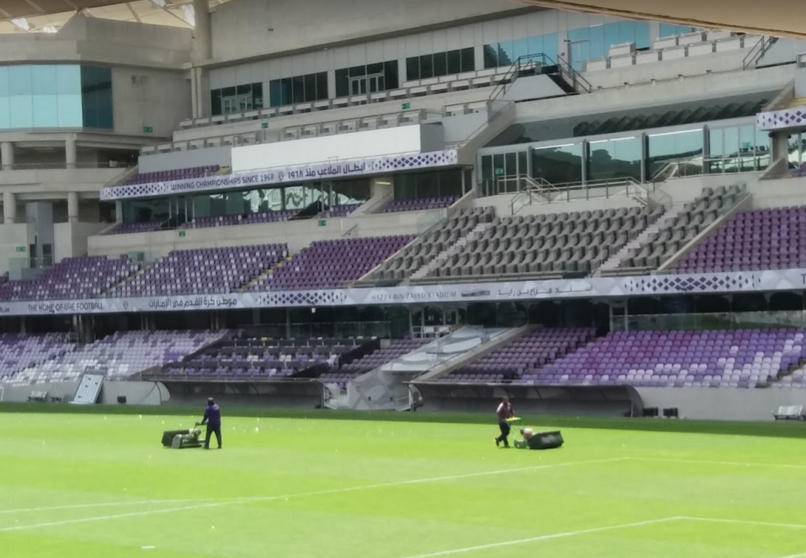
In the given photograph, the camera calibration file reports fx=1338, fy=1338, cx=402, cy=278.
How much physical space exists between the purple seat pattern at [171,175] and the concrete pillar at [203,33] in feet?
28.4

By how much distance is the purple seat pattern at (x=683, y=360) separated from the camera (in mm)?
40969

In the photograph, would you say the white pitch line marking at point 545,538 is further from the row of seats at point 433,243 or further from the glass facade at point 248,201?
the glass facade at point 248,201

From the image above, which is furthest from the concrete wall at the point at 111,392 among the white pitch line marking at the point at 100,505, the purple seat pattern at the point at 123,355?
the white pitch line marking at the point at 100,505

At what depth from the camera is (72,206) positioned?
246 ft

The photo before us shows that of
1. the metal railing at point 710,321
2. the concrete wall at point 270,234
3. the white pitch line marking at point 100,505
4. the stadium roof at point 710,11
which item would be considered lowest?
the white pitch line marking at point 100,505

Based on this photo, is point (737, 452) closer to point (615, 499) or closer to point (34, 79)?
point (615, 499)

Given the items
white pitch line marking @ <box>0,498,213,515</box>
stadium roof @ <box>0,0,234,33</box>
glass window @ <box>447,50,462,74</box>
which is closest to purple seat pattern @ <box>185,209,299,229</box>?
glass window @ <box>447,50,462,74</box>

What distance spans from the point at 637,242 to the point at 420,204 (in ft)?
48.8

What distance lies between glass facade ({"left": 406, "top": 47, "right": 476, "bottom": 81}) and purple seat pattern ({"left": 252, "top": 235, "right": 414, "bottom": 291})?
11.6 m

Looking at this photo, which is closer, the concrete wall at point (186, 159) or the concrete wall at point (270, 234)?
the concrete wall at point (270, 234)

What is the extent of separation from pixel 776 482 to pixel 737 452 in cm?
593

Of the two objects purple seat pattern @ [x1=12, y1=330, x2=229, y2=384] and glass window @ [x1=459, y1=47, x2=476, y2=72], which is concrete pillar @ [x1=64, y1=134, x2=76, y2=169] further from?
glass window @ [x1=459, y1=47, x2=476, y2=72]

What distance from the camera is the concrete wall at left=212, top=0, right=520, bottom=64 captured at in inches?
2682

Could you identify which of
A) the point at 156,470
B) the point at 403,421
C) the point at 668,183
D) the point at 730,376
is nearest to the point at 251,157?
the point at 668,183
